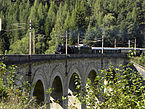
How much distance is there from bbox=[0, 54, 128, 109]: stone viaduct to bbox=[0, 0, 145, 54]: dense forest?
133 feet

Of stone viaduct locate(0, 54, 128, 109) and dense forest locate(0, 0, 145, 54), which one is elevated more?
dense forest locate(0, 0, 145, 54)

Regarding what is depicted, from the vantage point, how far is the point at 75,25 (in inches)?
3861

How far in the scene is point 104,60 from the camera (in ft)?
146

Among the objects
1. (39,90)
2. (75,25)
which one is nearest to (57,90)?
(39,90)

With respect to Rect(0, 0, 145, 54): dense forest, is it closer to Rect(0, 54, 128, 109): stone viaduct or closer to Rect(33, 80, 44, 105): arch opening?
Rect(0, 54, 128, 109): stone viaduct

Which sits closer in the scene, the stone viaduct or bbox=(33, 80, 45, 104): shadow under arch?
the stone viaduct

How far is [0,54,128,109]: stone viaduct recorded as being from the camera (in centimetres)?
1793

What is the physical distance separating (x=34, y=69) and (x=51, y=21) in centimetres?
8653

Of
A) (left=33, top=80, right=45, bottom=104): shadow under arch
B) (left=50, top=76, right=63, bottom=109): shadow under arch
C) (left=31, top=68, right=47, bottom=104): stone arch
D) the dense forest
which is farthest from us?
the dense forest

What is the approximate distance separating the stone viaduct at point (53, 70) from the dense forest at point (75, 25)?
40.5 metres

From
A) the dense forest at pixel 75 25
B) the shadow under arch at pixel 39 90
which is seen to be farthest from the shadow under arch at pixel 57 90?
the dense forest at pixel 75 25

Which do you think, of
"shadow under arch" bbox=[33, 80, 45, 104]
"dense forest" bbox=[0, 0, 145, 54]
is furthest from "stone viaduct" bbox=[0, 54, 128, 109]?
"dense forest" bbox=[0, 0, 145, 54]

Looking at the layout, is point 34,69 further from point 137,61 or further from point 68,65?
point 137,61

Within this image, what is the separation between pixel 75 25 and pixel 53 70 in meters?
73.9
